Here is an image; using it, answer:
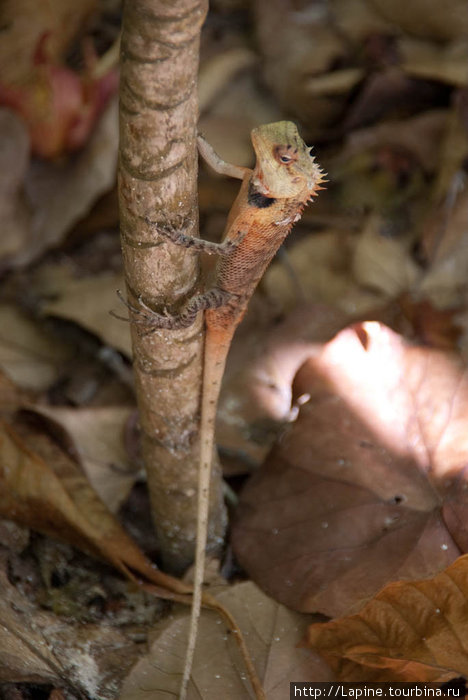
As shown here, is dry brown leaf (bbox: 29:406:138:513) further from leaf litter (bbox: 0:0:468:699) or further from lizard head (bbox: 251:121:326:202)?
lizard head (bbox: 251:121:326:202)

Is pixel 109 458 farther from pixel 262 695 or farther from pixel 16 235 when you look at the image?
pixel 16 235

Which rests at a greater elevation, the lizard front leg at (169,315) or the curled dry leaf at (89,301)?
the lizard front leg at (169,315)

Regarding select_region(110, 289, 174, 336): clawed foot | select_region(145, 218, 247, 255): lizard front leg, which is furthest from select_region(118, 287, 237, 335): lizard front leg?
select_region(145, 218, 247, 255): lizard front leg

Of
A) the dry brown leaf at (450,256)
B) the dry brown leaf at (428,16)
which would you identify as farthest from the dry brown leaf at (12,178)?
the dry brown leaf at (428,16)

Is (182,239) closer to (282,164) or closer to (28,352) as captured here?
(282,164)

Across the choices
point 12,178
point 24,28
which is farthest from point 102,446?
point 24,28

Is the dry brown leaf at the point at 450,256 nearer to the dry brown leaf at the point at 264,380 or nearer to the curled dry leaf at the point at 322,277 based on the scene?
the curled dry leaf at the point at 322,277
